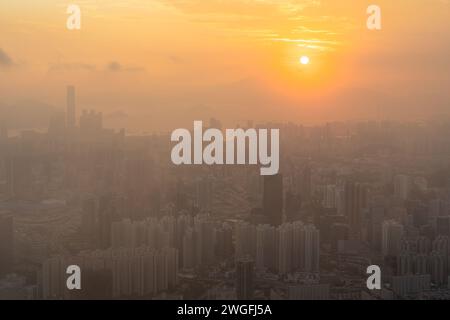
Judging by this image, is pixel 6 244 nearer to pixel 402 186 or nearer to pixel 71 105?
pixel 71 105

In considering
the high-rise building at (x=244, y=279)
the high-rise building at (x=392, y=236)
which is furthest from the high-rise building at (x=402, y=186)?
the high-rise building at (x=244, y=279)

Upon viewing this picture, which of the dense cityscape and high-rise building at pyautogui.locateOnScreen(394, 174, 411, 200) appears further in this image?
high-rise building at pyautogui.locateOnScreen(394, 174, 411, 200)

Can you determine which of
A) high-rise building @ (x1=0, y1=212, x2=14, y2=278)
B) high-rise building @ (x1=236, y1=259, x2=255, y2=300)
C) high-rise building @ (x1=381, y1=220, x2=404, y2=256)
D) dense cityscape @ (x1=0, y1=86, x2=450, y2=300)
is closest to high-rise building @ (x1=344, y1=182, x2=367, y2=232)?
dense cityscape @ (x1=0, y1=86, x2=450, y2=300)

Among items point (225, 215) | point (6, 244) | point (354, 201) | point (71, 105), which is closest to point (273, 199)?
point (225, 215)

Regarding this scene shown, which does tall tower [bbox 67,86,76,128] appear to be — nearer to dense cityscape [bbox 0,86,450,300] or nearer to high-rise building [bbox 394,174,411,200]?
dense cityscape [bbox 0,86,450,300]
